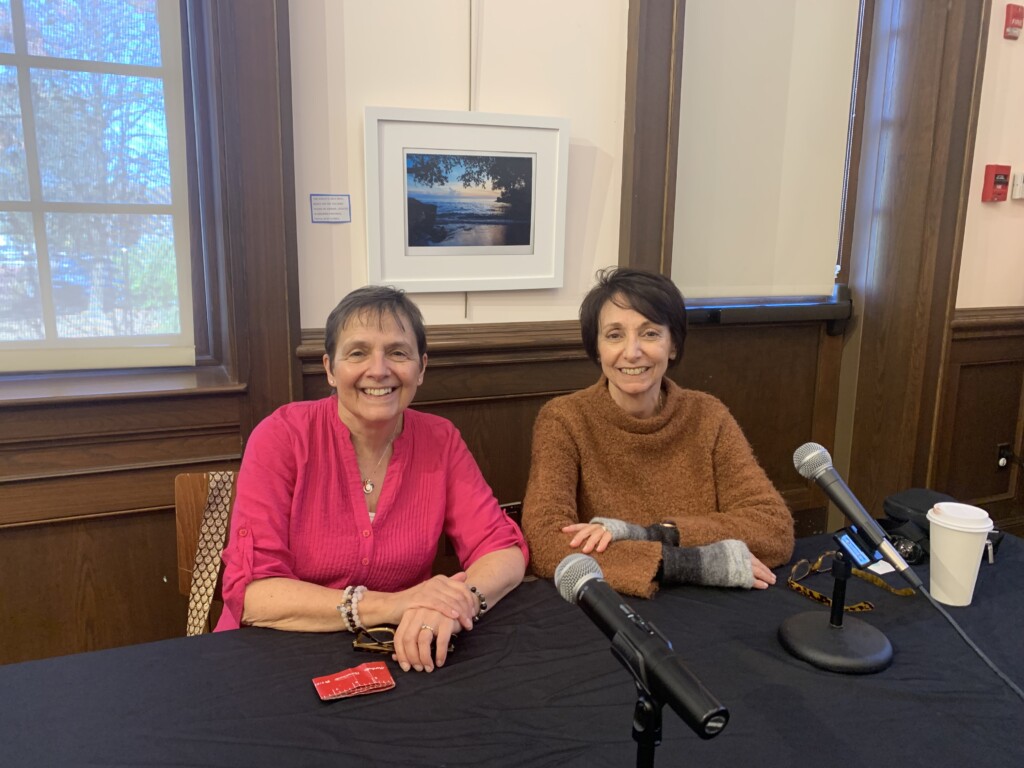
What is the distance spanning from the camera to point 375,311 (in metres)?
1.42

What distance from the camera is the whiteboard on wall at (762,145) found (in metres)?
2.49

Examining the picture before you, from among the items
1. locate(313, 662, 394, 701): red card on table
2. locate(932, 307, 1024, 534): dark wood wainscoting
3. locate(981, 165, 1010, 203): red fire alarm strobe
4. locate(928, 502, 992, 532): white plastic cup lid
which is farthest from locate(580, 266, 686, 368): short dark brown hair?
locate(981, 165, 1010, 203): red fire alarm strobe

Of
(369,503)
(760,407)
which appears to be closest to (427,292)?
(369,503)

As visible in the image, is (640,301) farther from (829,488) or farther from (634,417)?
(829,488)

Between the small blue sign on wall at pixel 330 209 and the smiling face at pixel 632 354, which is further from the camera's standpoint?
the small blue sign on wall at pixel 330 209

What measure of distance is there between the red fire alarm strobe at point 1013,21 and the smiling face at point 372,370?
2.63m

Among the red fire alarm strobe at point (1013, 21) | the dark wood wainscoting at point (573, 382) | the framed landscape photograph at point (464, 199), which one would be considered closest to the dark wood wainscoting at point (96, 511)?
the dark wood wainscoting at point (573, 382)

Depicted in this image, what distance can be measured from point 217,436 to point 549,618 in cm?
117

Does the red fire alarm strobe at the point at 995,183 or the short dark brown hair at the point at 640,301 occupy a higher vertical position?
the red fire alarm strobe at the point at 995,183

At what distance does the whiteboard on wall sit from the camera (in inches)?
98.0

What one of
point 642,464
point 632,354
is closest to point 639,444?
point 642,464

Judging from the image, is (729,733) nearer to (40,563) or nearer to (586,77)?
(40,563)

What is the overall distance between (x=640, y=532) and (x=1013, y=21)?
8.34 feet

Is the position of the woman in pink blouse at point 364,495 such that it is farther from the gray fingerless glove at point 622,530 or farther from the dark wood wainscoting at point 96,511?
the dark wood wainscoting at point 96,511
